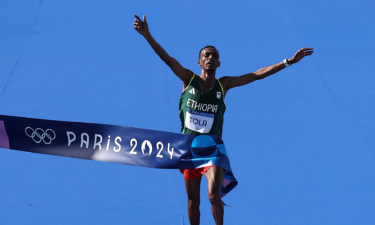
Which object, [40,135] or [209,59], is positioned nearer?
[209,59]

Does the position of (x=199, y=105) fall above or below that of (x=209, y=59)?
below

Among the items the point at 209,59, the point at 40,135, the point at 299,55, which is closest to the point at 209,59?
the point at 209,59

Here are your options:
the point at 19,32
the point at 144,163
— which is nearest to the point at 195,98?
the point at 144,163

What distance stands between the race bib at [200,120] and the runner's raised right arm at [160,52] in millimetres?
352

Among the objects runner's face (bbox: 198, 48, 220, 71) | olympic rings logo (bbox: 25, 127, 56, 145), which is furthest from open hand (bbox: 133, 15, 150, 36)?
olympic rings logo (bbox: 25, 127, 56, 145)

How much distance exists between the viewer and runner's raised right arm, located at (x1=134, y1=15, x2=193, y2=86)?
445cm

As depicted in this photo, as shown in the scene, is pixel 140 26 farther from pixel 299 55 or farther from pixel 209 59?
pixel 299 55

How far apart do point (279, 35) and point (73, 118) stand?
16.4 ft

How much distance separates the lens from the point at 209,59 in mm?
4730

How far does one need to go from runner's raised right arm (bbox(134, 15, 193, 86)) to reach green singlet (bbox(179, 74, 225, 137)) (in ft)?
0.32

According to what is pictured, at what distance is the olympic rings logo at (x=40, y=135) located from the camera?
4965mm

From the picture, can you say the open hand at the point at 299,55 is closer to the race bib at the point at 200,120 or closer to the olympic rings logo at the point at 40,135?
the race bib at the point at 200,120

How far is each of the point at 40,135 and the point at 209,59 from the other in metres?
2.02

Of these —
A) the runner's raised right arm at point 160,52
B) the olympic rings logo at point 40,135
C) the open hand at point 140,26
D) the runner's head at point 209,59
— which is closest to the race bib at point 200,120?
the runner's raised right arm at point 160,52
